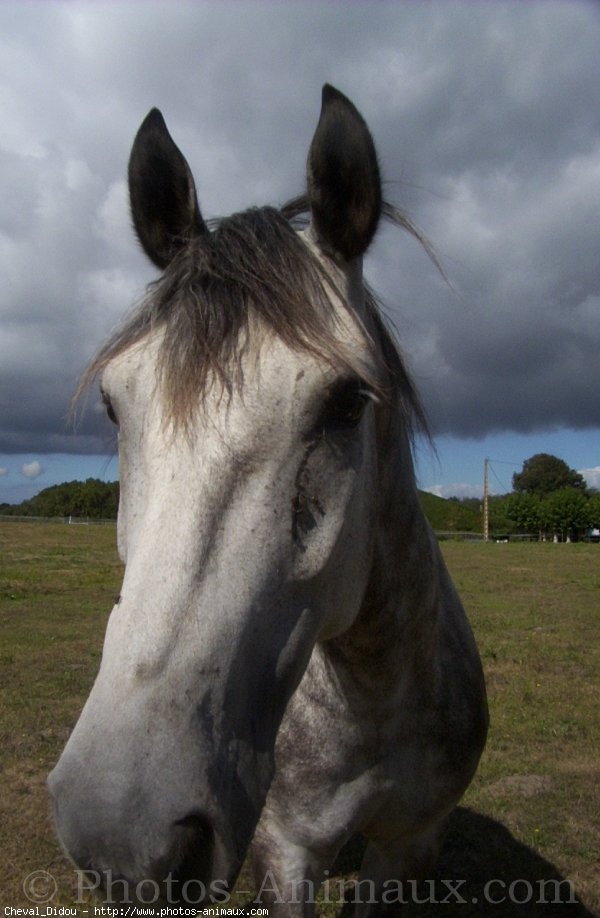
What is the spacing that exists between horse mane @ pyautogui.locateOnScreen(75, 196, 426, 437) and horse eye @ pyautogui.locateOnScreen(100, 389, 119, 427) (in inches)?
3.9

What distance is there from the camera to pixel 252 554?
1581mm

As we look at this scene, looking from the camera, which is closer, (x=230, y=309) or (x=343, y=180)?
(x=230, y=309)

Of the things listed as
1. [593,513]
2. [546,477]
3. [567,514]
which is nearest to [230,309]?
[593,513]

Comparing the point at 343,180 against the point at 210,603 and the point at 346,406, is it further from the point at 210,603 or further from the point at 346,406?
the point at 210,603

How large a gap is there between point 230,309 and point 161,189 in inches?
26.5

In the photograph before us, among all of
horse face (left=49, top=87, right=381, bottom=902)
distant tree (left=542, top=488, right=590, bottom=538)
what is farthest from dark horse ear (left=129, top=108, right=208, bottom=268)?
distant tree (left=542, top=488, right=590, bottom=538)

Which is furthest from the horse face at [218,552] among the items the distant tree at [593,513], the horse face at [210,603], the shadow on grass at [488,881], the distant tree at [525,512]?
the distant tree at [525,512]

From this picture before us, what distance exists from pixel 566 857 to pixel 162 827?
493cm

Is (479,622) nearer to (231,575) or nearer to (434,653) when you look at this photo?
(434,653)

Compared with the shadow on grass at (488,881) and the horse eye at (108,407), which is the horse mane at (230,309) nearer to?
the horse eye at (108,407)

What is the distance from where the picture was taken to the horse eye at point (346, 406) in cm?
181

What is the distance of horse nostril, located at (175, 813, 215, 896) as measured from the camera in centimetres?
131

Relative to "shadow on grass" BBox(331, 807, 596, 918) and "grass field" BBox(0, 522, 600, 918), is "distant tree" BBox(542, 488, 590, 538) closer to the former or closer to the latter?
"grass field" BBox(0, 522, 600, 918)

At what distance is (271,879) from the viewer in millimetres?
2723
